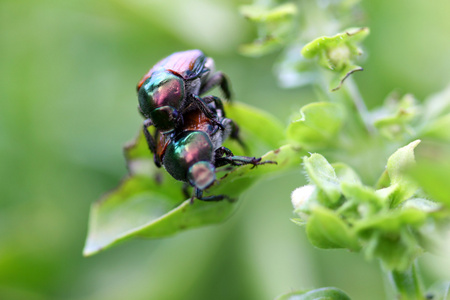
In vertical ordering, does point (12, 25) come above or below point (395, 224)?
above

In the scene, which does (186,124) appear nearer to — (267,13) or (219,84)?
(219,84)

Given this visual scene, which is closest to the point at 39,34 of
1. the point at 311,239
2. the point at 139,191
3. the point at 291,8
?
the point at 139,191

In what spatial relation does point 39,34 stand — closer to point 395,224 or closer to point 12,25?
point 12,25

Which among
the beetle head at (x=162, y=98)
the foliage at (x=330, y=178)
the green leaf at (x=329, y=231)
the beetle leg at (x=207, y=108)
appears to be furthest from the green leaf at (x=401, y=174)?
the beetle head at (x=162, y=98)

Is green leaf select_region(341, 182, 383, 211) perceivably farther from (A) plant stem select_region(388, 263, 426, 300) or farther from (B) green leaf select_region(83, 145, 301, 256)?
(B) green leaf select_region(83, 145, 301, 256)

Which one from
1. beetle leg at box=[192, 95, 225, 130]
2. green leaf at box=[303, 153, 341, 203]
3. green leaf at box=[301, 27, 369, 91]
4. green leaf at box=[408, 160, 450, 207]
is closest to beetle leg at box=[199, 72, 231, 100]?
beetle leg at box=[192, 95, 225, 130]

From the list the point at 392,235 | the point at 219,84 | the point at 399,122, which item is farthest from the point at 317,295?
the point at 219,84

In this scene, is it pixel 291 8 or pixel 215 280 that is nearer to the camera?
pixel 291 8
